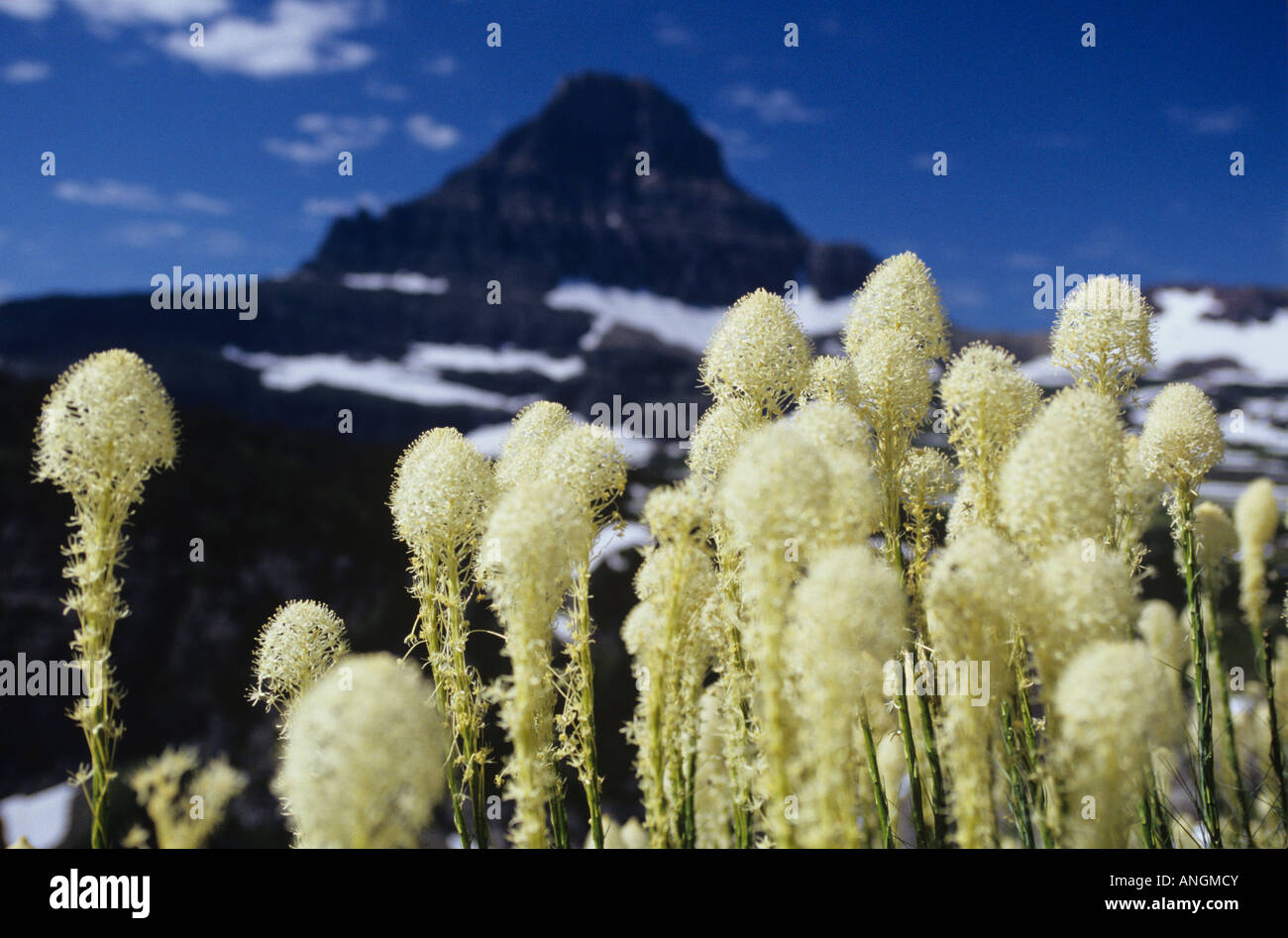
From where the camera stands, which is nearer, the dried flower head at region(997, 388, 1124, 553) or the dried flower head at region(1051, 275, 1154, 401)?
the dried flower head at region(997, 388, 1124, 553)

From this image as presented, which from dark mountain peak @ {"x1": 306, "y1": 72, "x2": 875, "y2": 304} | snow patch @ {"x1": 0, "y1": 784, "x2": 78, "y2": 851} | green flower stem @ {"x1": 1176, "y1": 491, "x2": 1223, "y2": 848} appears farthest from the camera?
dark mountain peak @ {"x1": 306, "y1": 72, "x2": 875, "y2": 304}

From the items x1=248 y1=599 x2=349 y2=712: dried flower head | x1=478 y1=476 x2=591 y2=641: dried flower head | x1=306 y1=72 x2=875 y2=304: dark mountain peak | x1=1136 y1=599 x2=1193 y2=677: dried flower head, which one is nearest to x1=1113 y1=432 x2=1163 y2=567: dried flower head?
x1=1136 y1=599 x2=1193 y2=677: dried flower head

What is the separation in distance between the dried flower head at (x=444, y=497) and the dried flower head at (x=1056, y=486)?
1.25m

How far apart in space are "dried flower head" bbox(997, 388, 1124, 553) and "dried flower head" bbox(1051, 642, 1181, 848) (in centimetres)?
28

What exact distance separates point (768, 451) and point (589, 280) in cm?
14417

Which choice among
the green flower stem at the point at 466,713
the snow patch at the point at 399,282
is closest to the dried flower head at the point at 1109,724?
the green flower stem at the point at 466,713

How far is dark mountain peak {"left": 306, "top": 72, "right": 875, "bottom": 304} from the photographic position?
143 meters

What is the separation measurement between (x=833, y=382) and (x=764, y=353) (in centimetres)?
21

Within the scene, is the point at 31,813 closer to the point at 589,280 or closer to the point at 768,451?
the point at 768,451

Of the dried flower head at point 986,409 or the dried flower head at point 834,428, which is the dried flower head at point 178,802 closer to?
the dried flower head at point 834,428

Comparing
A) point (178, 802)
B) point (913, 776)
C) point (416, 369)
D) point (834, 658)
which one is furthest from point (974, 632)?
point (416, 369)

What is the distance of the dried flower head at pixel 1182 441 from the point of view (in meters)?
2.30

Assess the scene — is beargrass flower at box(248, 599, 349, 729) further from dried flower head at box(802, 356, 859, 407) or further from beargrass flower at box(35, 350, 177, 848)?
dried flower head at box(802, 356, 859, 407)
